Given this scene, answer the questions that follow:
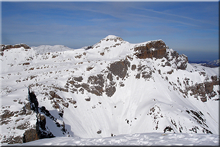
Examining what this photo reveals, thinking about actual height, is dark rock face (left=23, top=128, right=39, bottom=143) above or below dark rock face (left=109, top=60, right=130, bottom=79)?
below

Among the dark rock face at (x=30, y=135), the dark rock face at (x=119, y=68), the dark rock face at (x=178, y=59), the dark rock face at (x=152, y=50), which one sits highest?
the dark rock face at (x=152, y=50)

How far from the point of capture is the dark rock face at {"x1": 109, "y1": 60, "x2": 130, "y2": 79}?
53656 millimetres

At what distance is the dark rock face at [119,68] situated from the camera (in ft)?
176

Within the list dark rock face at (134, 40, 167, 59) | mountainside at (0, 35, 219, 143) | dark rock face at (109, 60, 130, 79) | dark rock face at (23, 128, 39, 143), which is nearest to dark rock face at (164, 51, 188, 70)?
mountainside at (0, 35, 219, 143)

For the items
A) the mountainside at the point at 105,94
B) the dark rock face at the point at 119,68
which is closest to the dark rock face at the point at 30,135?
the mountainside at the point at 105,94

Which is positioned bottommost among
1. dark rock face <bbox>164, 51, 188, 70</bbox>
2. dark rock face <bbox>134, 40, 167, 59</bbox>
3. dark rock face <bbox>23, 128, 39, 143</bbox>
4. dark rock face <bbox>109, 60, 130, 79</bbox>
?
dark rock face <bbox>23, 128, 39, 143</bbox>

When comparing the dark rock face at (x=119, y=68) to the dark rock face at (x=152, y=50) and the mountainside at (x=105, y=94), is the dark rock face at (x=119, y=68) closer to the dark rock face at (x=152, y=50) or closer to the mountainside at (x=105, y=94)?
the mountainside at (x=105, y=94)

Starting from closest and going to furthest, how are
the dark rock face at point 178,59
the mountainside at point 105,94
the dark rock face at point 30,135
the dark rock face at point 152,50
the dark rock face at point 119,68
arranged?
the dark rock face at point 30,135
the mountainside at point 105,94
the dark rock face at point 119,68
the dark rock face at point 152,50
the dark rock face at point 178,59

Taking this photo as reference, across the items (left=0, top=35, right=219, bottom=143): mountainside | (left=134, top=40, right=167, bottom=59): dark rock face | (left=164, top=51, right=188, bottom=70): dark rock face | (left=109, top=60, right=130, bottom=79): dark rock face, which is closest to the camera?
(left=0, top=35, right=219, bottom=143): mountainside

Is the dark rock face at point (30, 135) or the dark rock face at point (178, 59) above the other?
the dark rock face at point (178, 59)

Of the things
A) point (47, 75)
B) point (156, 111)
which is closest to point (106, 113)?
point (156, 111)

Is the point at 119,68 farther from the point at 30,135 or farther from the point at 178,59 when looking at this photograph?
the point at 30,135

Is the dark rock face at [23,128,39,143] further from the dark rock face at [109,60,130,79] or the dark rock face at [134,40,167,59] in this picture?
the dark rock face at [134,40,167,59]

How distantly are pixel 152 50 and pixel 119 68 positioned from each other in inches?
787
